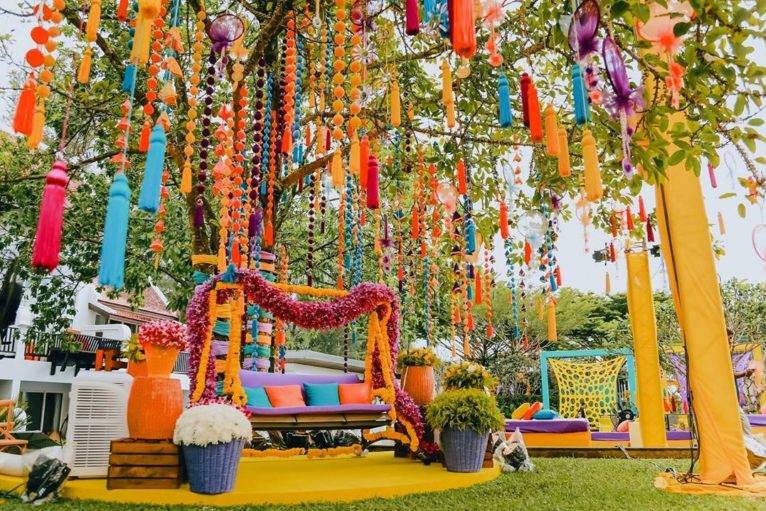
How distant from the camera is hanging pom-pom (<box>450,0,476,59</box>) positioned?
2.48m

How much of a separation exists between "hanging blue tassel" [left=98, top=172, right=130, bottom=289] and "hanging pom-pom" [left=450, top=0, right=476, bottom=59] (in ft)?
4.96

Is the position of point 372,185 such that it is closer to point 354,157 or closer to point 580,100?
point 354,157

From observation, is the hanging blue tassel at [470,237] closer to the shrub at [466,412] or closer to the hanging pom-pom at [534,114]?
the shrub at [466,412]

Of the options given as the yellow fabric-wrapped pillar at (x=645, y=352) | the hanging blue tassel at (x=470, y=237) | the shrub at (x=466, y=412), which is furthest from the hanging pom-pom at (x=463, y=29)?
the yellow fabric-wrapped pillar at (x=645, y=352)

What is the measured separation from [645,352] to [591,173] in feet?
18.5

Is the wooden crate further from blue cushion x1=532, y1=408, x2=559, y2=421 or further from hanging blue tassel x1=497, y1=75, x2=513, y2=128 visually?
blue cushion x1=532, y1=408, x2=559, y2=421

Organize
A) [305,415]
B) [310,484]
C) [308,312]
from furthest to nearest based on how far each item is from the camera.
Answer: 1. [308,312]
2. [305,415]
3. [310,484]

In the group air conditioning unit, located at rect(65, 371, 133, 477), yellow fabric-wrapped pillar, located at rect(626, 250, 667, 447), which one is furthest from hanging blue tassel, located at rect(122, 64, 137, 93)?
yellow fabric-wrapped pillar, located at rect(626, 250, 667, 447)

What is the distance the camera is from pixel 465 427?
5.43m

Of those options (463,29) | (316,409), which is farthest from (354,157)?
(316,409)

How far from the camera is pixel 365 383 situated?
→ 7016mm

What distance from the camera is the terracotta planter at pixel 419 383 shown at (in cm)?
670

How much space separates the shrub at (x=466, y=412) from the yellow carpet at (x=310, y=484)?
0.44 m

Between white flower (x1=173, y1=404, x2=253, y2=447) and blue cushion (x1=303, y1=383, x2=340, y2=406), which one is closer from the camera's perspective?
white flower (x1=173, y1=404, x2=253, y2=447)
